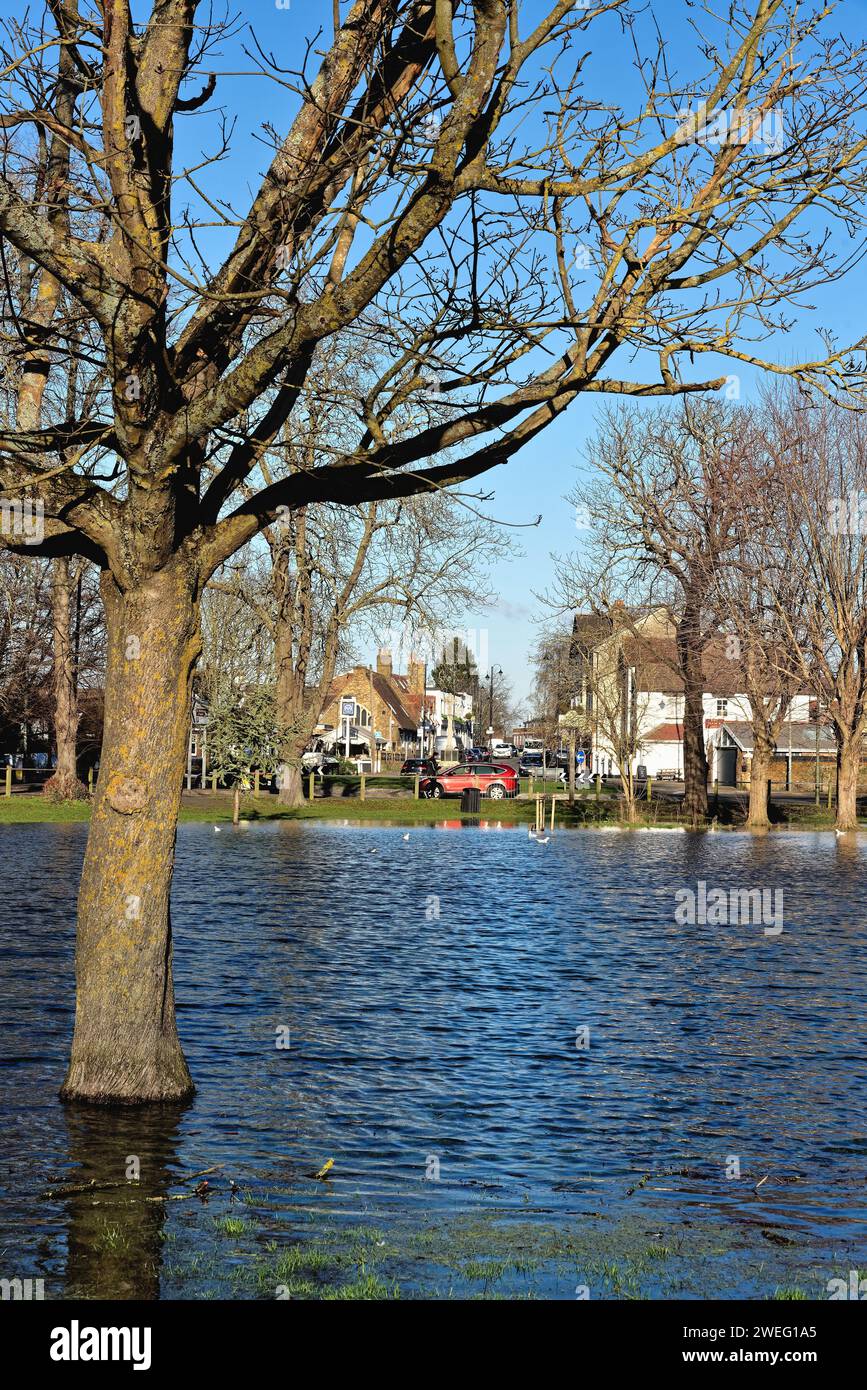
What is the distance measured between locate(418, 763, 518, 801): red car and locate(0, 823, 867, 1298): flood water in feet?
143

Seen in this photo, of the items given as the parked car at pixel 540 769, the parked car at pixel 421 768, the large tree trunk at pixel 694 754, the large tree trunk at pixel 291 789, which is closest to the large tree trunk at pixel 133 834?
the large tree trunk at pixel 291 789

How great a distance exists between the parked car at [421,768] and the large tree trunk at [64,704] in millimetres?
24491

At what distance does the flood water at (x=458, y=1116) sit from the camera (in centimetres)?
713

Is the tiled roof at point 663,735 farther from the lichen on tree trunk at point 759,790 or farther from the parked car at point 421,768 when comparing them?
the lichen on tree trunk at point 759,790

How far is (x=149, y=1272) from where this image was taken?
678cm

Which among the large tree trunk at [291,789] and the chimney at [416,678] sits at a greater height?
the chimney at [416,678]

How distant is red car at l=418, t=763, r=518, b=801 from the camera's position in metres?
67.5

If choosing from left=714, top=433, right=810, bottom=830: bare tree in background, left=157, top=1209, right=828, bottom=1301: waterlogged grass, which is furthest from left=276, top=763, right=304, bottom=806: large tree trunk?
left=157, top=1209, right=828, bottom=1301: waterlogged grass

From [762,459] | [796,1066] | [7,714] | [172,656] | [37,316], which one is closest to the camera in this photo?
[172,656]

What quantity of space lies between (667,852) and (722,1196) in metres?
30.5

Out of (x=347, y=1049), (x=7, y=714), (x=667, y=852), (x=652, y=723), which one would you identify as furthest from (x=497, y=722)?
(x=347, y=1049)

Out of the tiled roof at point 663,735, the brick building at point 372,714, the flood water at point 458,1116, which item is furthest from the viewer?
the brick building at point 372,714

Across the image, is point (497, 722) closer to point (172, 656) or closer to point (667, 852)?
point (667, 852)

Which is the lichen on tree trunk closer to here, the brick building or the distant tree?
the distant tree
